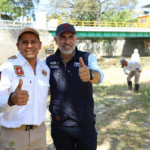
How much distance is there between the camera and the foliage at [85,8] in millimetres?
40844

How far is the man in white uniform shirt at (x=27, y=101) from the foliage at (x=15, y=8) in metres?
38.3

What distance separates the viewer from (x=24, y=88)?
7.45ft

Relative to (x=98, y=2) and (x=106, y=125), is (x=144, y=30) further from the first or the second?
(x=106, y=125)

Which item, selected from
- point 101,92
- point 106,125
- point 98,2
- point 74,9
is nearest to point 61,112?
point 106,125

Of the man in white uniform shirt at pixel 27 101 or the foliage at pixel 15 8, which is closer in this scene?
the man in white uniform shirt at pixel 27 101

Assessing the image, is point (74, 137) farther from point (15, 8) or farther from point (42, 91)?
point (15, 8)

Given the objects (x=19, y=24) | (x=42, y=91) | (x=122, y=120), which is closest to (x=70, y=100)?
(x=42, y=91)

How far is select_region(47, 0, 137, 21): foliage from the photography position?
4084 cm

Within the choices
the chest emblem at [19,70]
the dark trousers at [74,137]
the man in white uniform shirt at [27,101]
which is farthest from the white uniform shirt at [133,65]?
the chest emblem at [19,70]

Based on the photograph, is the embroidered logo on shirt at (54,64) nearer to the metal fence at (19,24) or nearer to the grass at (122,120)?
the grass at (122,120)

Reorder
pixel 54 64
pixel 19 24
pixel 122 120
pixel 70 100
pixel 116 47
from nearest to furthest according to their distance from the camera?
pixel 70 100, pixel 54 64, pixel 122 120, pixel 19 24, pixel 116 47

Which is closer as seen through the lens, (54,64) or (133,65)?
(54,64)

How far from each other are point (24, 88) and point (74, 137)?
922 mm

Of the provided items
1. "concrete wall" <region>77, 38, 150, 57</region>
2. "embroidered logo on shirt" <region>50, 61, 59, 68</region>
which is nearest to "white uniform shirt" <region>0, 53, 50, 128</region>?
"embroidered logo on shirt" <region>50, 61, 59, 68</region>
